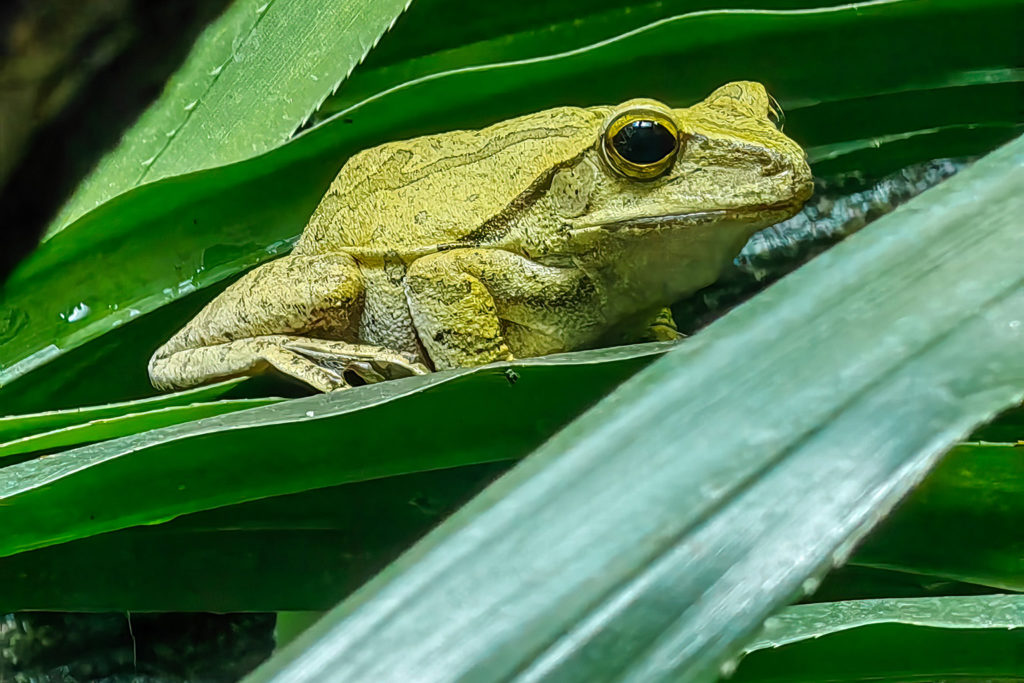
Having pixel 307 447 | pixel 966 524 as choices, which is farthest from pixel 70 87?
pixel 966 524

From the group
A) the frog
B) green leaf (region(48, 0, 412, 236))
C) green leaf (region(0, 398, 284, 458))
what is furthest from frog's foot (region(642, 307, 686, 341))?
green leaf (region(0, 398, 284, 458))

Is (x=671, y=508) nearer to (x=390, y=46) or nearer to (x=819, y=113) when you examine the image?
(x=819, y=113)

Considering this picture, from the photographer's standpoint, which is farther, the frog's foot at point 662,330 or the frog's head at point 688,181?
the frog's foot at point 662,330

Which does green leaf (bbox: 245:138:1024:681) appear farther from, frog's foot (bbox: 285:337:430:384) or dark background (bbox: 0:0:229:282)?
dark background (bbox: 0:0:229:282)

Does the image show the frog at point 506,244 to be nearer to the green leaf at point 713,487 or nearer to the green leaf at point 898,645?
the green leaf at point 898,645

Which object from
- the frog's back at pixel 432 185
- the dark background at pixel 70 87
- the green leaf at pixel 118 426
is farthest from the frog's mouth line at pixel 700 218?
the dark background at pixel 70 87

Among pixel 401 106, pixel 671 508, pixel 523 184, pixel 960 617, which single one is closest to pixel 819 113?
pixel 523 184
